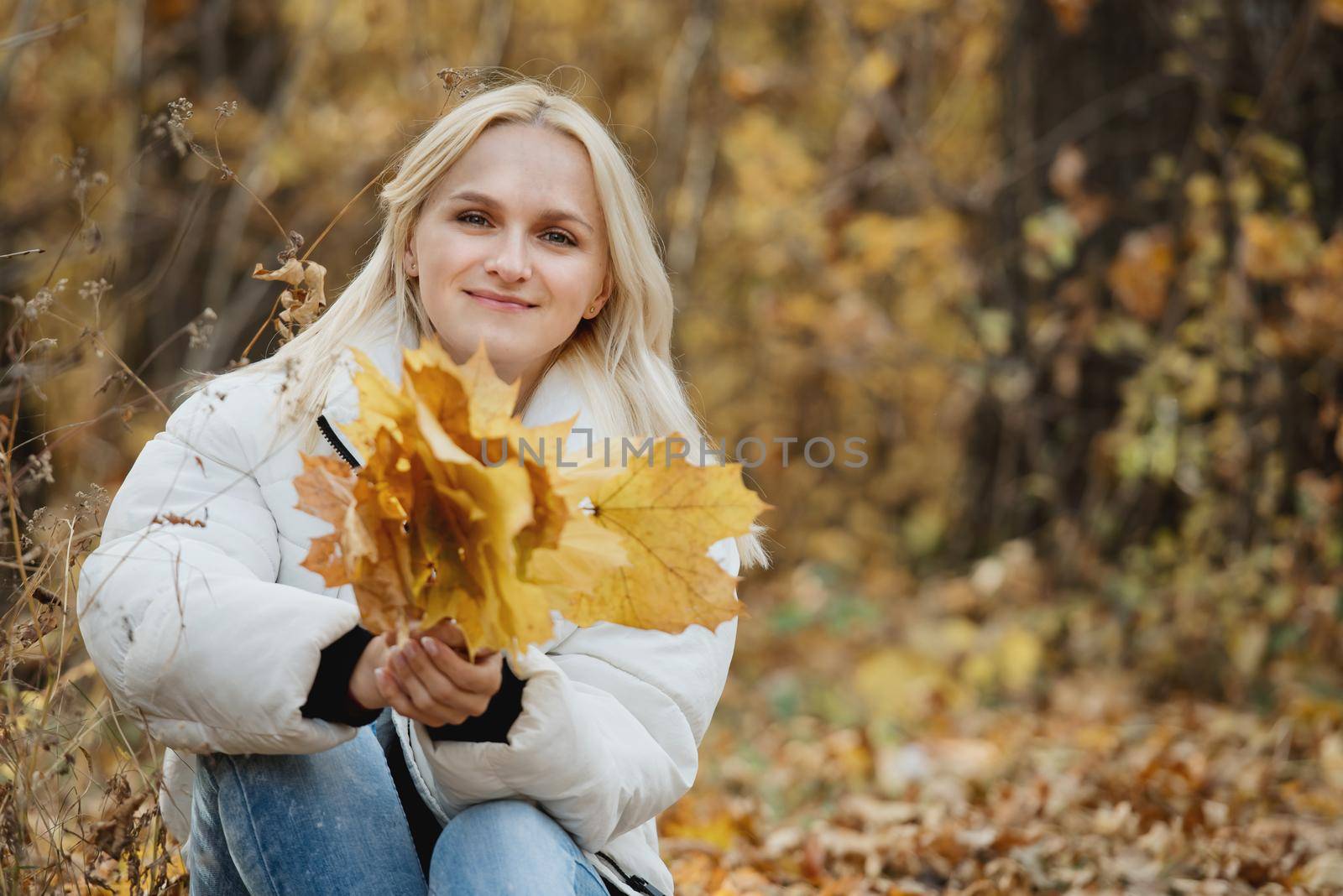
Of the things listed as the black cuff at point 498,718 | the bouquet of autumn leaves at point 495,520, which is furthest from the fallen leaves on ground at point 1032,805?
the bouquet of autumn leaves at point 495,520

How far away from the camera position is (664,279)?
2.13 metres

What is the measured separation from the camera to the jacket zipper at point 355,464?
5.67ft

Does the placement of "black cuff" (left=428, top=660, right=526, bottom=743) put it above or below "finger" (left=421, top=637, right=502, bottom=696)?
below

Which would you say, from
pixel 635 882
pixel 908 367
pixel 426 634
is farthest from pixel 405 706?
pixel 908 367

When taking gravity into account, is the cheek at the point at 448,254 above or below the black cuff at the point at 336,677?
above

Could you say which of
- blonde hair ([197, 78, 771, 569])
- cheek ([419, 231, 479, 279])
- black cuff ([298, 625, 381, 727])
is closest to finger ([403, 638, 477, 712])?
black cuff ([298, 625, 381, 727])

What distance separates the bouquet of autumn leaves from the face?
62 centimetres

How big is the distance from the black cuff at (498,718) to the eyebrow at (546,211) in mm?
764

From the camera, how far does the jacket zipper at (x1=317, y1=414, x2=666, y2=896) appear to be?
1.73m

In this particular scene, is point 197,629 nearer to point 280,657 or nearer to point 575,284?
point 280,657

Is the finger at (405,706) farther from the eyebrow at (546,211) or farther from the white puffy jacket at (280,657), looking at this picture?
the eyebrow at (546,211)

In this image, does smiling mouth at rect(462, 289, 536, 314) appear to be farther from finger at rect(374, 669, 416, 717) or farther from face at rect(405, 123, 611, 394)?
finger at rect(374, 669, 416, 717)

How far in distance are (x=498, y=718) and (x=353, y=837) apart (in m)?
0.29

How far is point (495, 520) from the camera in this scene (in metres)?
1.16
